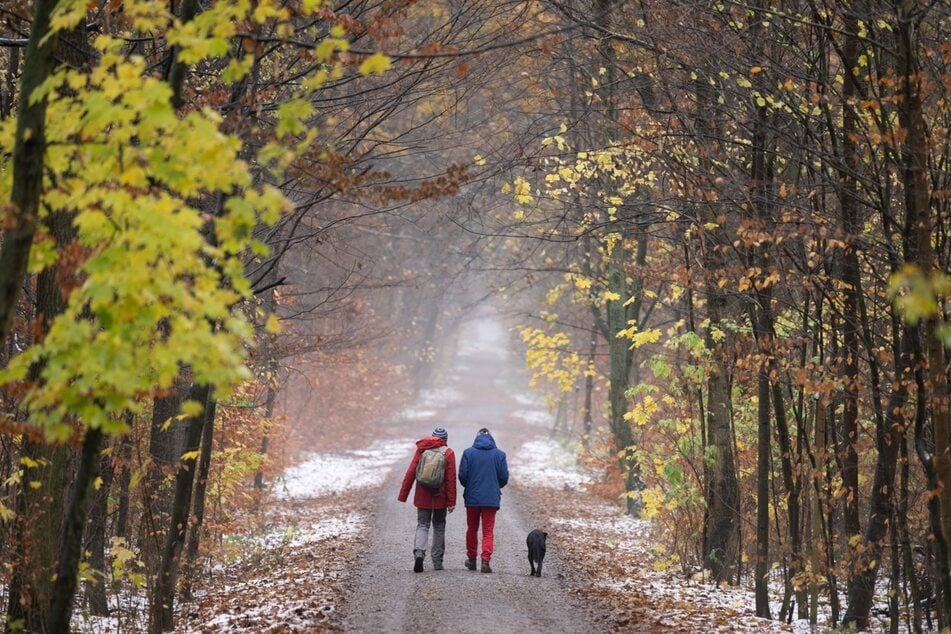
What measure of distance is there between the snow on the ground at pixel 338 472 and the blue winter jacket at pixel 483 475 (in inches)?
320

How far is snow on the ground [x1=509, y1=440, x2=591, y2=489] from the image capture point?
2433cm

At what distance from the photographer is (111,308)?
4156mm

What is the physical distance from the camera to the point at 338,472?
26.9 metres

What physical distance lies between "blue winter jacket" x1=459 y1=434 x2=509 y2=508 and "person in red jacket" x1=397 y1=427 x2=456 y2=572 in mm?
213

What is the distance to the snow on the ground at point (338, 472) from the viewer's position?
22953 millimetres

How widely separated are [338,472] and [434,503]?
52.6ft

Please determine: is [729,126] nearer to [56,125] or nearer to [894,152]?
[894,152]

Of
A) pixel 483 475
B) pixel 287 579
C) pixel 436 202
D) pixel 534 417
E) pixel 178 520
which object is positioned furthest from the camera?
pixel 534 417

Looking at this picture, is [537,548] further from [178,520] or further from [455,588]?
[178,520]

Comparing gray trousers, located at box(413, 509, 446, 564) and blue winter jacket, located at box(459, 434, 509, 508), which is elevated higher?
blue winter jacket, located at box(459, 434, 509, 508)

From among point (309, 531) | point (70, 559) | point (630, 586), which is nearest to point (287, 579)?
point (630, 586)

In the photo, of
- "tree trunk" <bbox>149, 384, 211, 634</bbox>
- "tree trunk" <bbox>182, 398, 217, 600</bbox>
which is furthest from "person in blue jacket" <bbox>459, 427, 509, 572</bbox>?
"tree trunk" <bbox>149, 384, 211, 634</bbox>

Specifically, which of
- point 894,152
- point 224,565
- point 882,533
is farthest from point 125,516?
point 894,152

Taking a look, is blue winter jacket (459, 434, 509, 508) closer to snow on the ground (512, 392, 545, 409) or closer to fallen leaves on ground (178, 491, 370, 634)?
fallen leaves on ground (178, 491, 370, 634)
